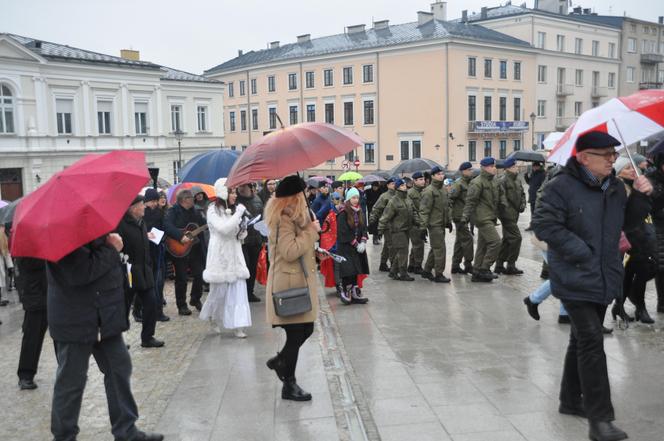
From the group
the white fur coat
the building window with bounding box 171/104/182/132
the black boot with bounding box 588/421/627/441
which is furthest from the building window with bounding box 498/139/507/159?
the black boot with bounding box 588/421/627/441

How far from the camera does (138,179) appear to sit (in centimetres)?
444

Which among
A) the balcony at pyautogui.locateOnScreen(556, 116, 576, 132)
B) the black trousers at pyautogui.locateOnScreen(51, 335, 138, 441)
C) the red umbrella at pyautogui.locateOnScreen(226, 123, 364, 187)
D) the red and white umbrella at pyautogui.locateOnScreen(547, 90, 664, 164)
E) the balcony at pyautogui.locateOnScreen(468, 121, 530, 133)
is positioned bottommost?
the black trousers at pyautogui.locateOnScreen(51, 335, 138, 441)

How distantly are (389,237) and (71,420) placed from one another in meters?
8.21

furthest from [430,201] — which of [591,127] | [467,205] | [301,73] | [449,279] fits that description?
[301,73]

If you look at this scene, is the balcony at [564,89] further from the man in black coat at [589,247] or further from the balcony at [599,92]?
the man in black coat at [589,247]

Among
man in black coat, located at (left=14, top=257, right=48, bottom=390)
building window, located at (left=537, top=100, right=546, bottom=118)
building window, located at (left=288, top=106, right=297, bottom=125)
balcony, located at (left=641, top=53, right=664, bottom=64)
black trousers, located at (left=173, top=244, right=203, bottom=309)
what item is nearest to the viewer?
man in black coat, located at (left=14, top=257, right=48, bottom=390)

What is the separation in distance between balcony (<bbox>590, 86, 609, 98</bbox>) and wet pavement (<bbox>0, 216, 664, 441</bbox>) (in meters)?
62.4

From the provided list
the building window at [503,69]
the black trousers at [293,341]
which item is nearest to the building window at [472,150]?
the building window at [503,69]

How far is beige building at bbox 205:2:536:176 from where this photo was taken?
168 feet

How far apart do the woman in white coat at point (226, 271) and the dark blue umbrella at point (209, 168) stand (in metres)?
2.47

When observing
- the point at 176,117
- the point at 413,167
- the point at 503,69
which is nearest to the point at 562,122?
the point at 503,69

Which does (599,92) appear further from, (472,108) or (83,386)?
(83,386)

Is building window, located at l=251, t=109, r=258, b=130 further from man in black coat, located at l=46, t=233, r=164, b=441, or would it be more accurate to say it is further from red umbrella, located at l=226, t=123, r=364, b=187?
man in black coat, located at l=46, t=233, r=164, b=441

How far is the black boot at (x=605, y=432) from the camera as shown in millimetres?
4469
